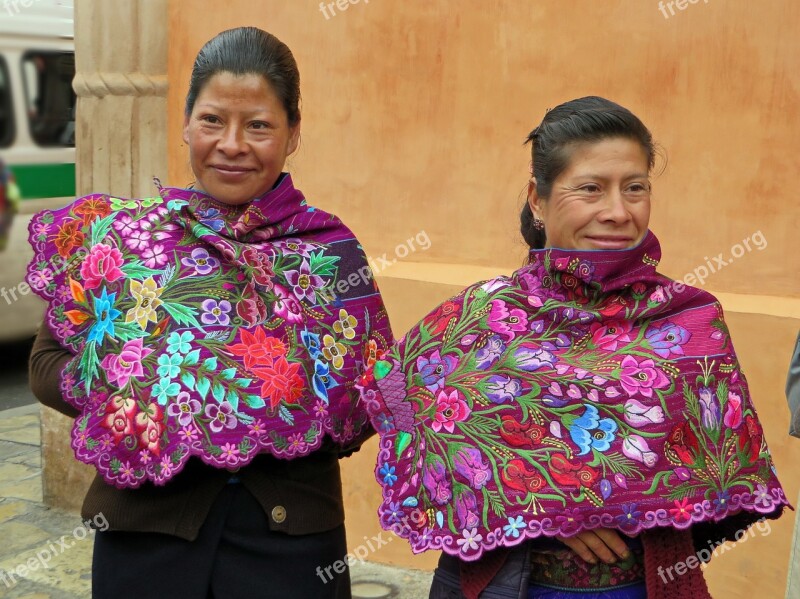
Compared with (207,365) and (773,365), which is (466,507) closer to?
(207,365)

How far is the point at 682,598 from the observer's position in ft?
7.13

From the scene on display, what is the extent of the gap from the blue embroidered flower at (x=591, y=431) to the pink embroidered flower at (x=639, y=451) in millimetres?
33

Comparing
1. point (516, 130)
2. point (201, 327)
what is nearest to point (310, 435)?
point (201, 327)

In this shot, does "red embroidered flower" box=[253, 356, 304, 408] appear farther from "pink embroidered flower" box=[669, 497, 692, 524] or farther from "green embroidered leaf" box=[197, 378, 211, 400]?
"pink embroidered flower" box=[669, 497, 692, 524]

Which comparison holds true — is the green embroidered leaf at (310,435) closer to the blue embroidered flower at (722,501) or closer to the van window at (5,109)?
the blue embroidered flower at (722,501)

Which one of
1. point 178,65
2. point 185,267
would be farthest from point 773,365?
point 178,65

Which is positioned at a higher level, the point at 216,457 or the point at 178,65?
the point at 178,65

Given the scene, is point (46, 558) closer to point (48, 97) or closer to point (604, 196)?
point (604, 196)

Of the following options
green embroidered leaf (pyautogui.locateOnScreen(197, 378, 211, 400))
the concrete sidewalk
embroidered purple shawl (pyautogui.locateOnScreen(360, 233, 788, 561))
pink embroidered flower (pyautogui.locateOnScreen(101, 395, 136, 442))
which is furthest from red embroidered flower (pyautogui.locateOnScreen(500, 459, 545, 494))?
the concrete sidewalk

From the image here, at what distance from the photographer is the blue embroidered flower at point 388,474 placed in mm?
2305

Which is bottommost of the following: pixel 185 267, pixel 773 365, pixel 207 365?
pixel 773 365

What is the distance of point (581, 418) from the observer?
2217 millimetres

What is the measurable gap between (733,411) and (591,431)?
291mm

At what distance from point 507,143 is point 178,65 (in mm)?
1697
